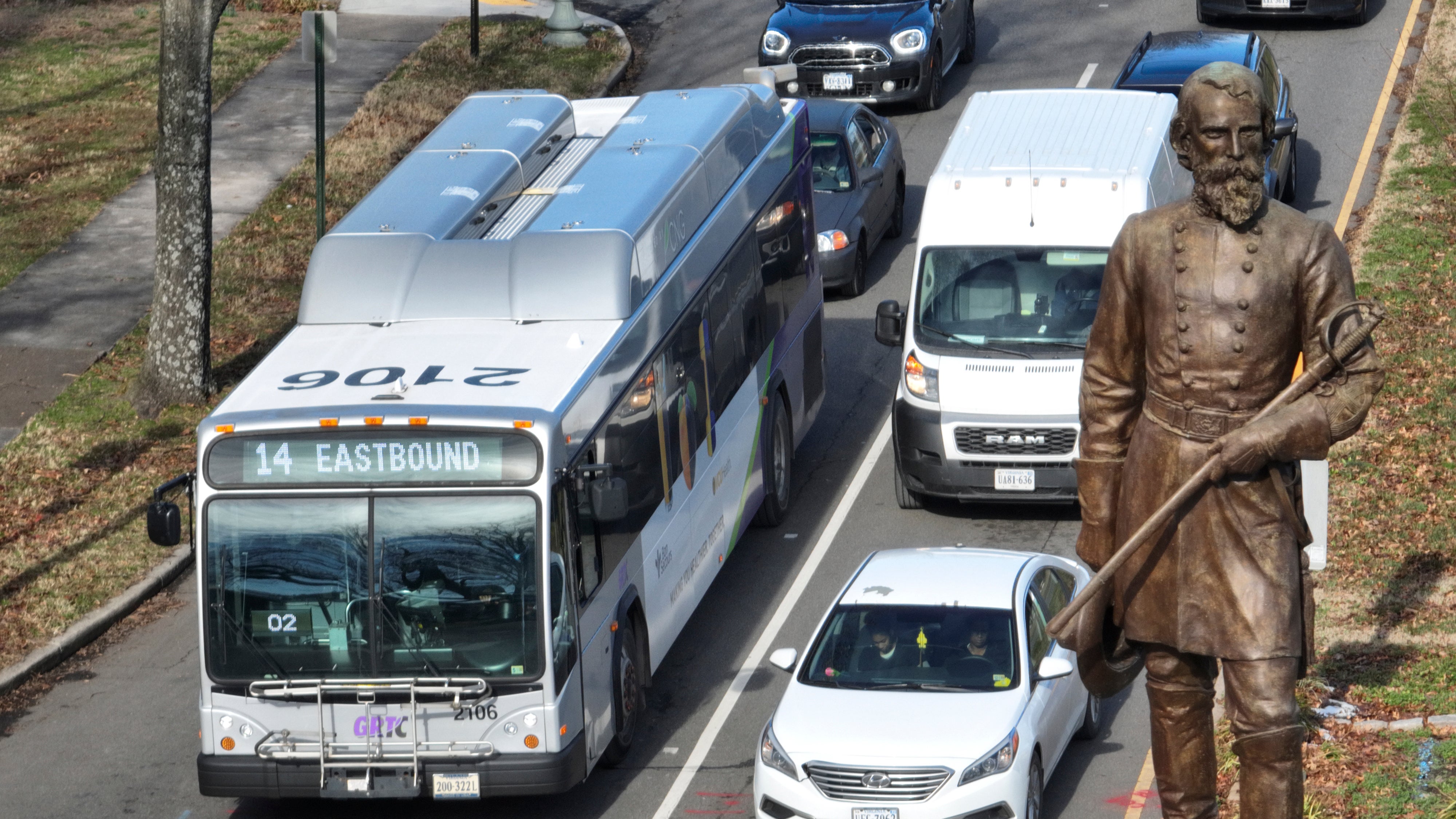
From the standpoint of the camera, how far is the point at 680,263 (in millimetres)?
14875

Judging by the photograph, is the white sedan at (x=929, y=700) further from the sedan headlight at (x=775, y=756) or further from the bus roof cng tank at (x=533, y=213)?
the bus roof cng tank at (x=533, y=213)

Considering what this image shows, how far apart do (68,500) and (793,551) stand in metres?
6.87

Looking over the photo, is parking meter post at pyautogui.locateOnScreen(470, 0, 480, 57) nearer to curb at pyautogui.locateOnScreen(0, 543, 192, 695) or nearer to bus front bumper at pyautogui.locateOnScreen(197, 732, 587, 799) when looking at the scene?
curb at pyautogui.locateOnScreen(0, 543, 192, 695)

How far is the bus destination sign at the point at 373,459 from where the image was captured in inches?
455

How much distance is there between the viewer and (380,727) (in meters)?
11.7

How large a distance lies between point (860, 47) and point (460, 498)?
1663 cm

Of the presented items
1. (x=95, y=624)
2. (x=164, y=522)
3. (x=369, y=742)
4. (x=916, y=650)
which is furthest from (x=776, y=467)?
(x=164, y=522)

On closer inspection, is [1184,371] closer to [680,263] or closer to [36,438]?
[680,263]

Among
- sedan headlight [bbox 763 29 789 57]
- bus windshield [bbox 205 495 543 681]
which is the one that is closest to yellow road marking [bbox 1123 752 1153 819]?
bus windshield [bbox 205 495 543 681]

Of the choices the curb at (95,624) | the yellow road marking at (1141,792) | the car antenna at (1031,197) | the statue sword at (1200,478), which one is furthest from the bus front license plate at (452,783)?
the car antenna at (1031,197)

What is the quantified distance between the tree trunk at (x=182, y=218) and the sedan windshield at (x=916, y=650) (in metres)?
9.61

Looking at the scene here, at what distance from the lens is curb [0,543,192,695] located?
15.2 meters

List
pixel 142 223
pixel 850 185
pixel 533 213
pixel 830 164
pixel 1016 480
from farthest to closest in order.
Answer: pixel 142 223, pixel 830 164, pixel 850 185, pixel 1016 480, pixel 533 213

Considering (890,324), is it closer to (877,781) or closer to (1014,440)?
(1014,440)
